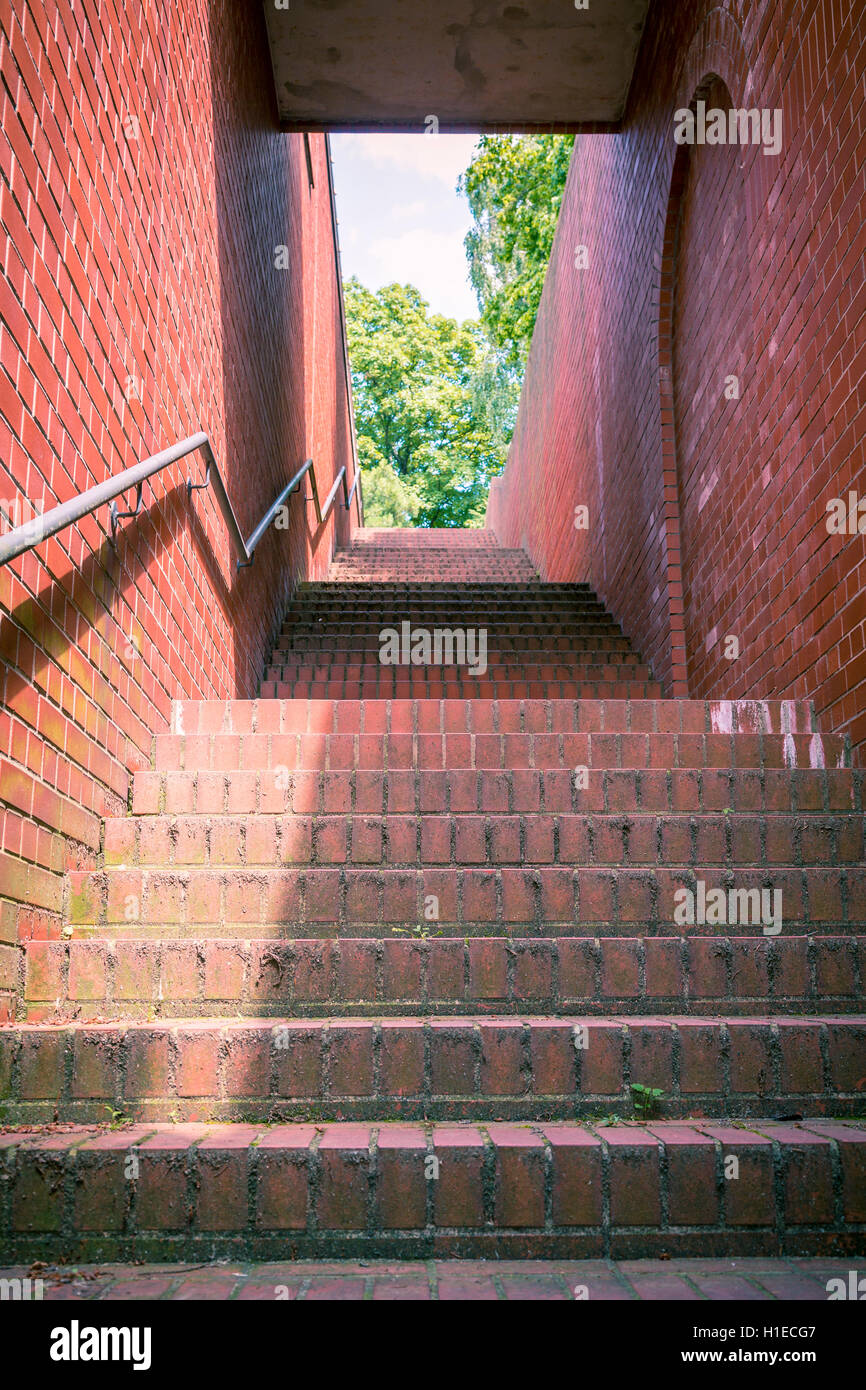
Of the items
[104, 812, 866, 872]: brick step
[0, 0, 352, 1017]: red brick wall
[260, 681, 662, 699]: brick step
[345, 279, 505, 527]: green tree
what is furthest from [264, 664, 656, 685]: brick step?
[345, 279, 505, 527]: green tree

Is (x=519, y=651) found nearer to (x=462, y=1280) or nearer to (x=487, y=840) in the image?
(x=487, y=840)

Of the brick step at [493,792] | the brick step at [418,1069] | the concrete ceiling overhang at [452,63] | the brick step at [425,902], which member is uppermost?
the concrete ceiling overhang at [452,63]

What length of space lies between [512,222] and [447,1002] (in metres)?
15.6

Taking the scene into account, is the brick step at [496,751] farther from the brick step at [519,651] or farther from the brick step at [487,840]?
the brick step at [519,651]

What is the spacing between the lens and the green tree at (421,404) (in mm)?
27562

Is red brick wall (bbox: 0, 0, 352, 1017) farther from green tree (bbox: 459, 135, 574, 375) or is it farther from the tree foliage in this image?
the tree foliage

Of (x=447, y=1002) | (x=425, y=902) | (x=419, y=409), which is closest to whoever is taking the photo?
(x=447, y=1002)

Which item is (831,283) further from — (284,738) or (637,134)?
(637,134)

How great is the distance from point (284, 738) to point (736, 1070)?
1.68 m

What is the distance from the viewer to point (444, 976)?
2.42 m

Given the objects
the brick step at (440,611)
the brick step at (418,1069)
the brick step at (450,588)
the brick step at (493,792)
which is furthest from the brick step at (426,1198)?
the brick step at (450,588)

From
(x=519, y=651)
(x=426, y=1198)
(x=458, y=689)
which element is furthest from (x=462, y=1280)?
(x=519, y=651)

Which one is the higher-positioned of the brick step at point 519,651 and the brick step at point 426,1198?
the brick step at point 519,651

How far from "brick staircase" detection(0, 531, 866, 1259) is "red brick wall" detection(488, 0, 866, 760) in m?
0.67
